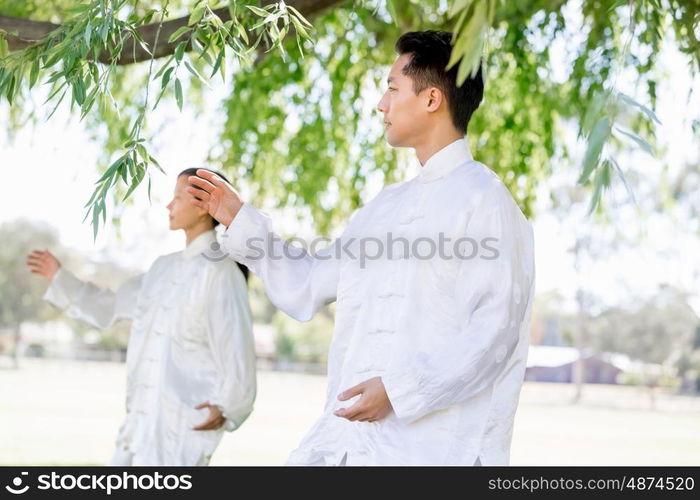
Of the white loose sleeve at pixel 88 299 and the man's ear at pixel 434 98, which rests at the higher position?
the man's ear at pixel 434 98

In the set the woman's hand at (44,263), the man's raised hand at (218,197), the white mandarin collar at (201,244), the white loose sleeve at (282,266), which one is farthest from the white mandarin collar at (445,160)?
the woman's hand at (44,263)

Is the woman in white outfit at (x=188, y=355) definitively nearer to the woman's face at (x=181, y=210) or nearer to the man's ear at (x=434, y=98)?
the woman's face at (x=181, y=210)

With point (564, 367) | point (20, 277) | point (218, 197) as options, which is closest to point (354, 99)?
point (218, 197)

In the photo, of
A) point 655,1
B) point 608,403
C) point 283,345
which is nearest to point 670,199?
point 655,1

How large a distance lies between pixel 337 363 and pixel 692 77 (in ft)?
5.56

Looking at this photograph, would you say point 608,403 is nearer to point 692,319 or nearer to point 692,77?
point 692,319

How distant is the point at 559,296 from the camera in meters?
51.2

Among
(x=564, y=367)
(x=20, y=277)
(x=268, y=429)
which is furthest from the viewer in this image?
(x=564, y=367)

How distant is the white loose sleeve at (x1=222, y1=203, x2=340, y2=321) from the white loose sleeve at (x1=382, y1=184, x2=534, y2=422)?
39cm

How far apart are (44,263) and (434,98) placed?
2.56 meters

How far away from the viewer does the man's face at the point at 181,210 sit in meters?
4.21

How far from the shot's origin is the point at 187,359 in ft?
14.5

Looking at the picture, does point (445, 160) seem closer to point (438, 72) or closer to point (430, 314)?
point (438, 72)

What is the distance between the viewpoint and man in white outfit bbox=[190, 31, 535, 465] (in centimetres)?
251
